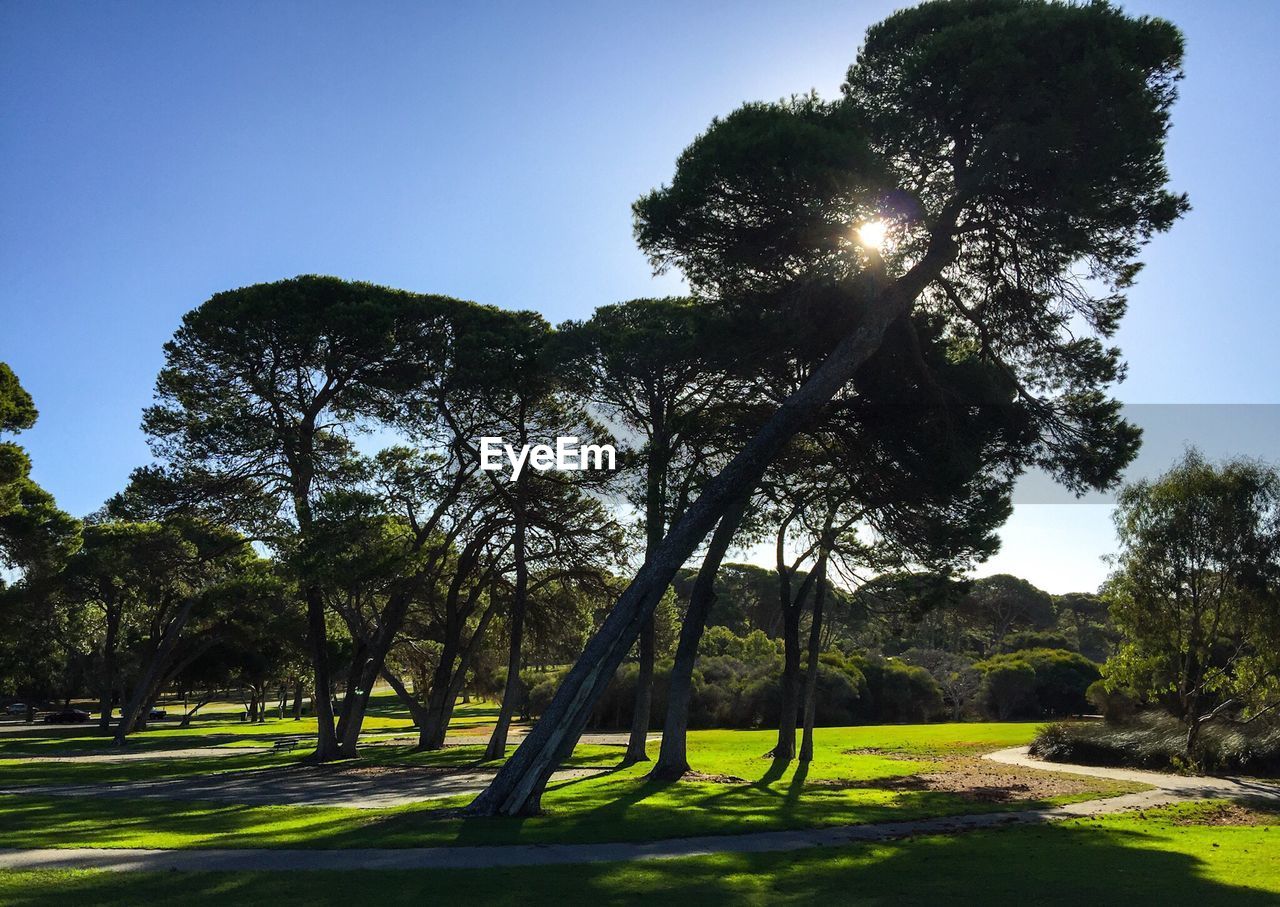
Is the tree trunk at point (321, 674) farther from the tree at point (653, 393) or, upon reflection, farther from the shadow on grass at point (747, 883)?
the shadow on grass at point (747, 883)

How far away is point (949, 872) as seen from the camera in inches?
395

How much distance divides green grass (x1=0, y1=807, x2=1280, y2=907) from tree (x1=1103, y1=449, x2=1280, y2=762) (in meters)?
15.1

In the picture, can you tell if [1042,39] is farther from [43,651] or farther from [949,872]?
[43,651]

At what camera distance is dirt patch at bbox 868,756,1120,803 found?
723 inches

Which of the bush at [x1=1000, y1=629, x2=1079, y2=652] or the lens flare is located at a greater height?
the lens flare

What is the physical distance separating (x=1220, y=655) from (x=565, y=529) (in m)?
22.4

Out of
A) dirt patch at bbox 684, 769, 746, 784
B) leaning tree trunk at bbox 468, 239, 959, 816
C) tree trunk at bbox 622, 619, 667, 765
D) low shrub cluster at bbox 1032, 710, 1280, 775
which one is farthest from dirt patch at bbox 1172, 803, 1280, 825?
tree trunk at bbox 622, 619, 667, 765

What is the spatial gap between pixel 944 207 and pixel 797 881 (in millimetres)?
11209

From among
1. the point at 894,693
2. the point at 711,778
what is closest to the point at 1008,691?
the point at 894,693

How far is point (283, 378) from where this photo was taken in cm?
2377

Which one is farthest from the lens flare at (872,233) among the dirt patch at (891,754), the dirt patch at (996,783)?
the dirt patch at (891,754)

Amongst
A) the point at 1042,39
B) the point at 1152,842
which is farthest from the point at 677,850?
the point at 1042,39

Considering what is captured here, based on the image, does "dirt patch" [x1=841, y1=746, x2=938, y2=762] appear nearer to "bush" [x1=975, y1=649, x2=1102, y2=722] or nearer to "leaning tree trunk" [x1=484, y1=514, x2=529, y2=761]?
"leaning tree trunk" [x1=484, y1=514, x2=529, y2=761]

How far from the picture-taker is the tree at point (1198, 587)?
24344 mm
